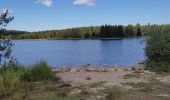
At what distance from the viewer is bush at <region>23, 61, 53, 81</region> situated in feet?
38.5

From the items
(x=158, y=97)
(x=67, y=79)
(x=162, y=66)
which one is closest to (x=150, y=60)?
(x=162, y=66)

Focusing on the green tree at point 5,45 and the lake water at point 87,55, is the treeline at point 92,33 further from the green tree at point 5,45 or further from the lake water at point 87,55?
the green tree at point 5,45

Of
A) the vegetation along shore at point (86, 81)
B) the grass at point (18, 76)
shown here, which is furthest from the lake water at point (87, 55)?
the grass at point (18, 76)

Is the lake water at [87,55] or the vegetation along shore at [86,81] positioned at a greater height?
the vegetation along shore at [86,81]

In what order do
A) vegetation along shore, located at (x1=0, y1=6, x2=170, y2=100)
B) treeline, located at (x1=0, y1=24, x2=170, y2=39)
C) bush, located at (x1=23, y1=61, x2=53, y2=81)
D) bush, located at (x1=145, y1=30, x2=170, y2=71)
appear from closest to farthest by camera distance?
1. vegetation along shore, located at (x1=0, y1=6, x2=170, y2=100)
2. bush, located at (x1=23, y1=61, x2=53, y2=81)
3. bush, located at (x1=145, y1=30, x2=170, y2=71)
4. treeline, located at (x1=0, y1=24, x2=170, y2=39)

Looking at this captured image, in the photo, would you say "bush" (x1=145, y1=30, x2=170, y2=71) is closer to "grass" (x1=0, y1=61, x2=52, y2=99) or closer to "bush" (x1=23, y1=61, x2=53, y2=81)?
"bush" (x1=23, y1=61, x2=53, y2=81)

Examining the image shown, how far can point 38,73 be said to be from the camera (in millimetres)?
11938

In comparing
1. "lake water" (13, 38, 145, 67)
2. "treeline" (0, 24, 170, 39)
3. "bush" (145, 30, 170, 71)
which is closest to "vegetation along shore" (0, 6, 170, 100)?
"bush" (145, 30, 170, 71)

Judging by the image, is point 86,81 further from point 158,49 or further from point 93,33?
point 93,33

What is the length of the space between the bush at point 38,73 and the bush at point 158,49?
4.54 m

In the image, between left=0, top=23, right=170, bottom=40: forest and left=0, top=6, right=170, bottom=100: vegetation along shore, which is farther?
left=0, top=23, right=170, bottom=40: forest

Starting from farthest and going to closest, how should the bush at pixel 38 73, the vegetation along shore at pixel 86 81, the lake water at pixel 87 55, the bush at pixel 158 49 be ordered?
the lake water at pixel 87 55 < the bush at pixel 158 49 < the bush at pixel 38 73 < the vegetation along shore at pixel 86 81

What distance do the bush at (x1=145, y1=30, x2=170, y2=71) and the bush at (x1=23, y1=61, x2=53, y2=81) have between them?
454 cm

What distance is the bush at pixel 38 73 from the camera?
38.5ft
